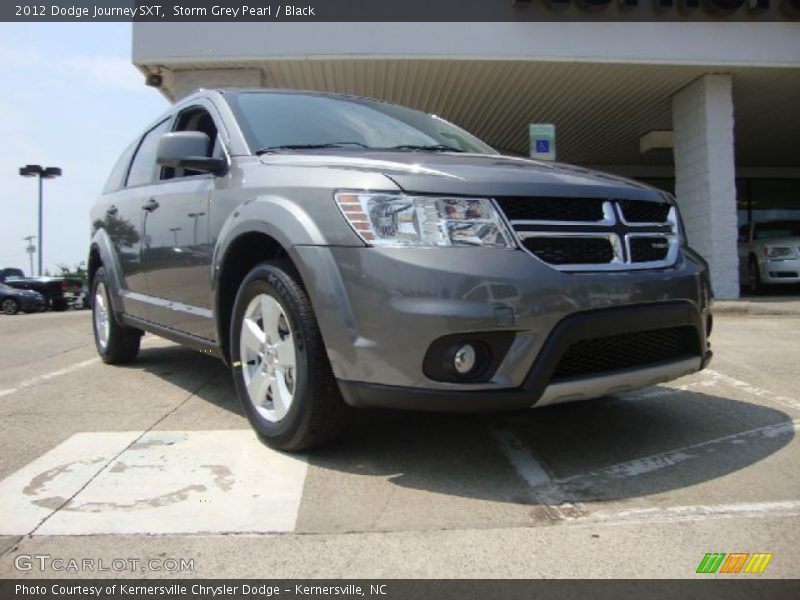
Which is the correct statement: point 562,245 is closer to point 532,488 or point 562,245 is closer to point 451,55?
point 532,488

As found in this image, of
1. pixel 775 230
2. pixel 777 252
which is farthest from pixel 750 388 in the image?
pixel 775 230

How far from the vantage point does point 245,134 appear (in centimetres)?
357

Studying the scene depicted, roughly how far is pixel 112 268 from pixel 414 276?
Answer: 11.3ft

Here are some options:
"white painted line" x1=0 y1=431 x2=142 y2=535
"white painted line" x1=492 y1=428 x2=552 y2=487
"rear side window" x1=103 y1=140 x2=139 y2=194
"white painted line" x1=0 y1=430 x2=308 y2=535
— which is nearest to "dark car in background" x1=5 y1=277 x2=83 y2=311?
"rear side window" x1=103 y1=140 x2=139 y2=194

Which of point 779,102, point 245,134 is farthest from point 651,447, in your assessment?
point 779,102

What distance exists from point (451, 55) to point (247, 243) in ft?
23.2

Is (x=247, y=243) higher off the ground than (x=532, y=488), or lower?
higher

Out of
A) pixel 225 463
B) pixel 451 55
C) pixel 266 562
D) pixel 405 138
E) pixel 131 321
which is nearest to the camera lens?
pixel 266 562

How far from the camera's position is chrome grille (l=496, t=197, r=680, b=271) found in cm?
274

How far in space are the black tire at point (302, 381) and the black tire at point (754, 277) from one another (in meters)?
12.6

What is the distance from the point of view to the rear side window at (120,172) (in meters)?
5.42

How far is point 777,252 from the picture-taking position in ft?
41.8

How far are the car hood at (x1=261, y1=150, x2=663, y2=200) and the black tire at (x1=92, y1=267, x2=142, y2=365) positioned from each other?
2755 mm

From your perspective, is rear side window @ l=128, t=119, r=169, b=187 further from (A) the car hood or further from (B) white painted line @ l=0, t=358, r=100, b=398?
(A) the car hood
